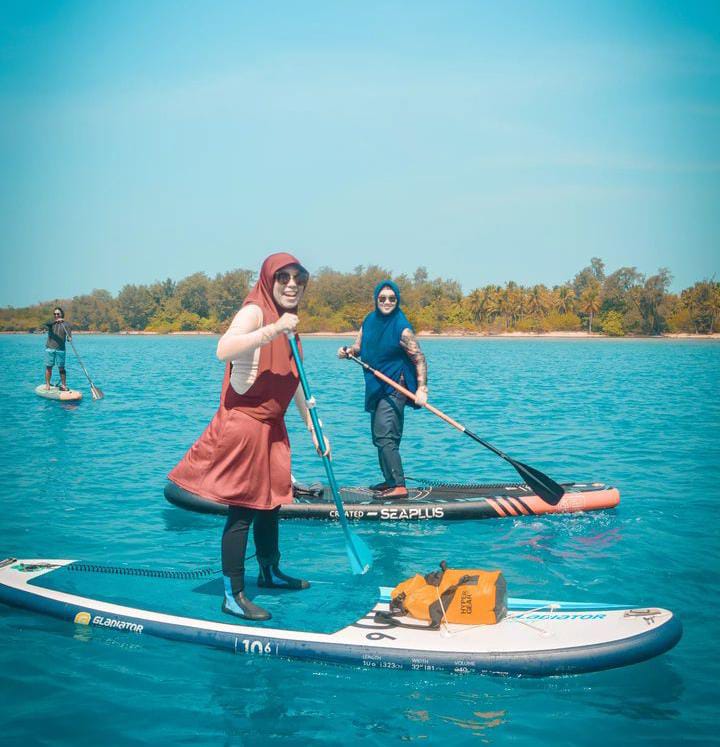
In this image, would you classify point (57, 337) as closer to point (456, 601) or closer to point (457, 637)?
point (456, 601)

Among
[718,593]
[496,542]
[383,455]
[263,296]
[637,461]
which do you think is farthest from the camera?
[637,461]

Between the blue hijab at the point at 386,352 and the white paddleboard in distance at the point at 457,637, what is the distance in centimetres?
359

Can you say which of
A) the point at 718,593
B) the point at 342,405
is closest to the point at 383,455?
the point at 718,593

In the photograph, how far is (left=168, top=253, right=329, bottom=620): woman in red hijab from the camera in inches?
192

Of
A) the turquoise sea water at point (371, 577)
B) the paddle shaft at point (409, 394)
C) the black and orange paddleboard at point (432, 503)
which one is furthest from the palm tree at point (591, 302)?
the paddle shaft at point (409, 394)

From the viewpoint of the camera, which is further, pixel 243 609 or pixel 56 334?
pixel 56 334

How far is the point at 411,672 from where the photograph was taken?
466 centimetres

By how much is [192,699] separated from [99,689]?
0.59m

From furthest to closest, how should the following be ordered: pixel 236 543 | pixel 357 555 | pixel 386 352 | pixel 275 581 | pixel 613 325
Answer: pixel 613 325 → pixel 386 352 → pixel 357 555 → pixel 275 581 → pixel 236 543

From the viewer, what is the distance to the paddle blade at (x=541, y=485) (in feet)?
25.7

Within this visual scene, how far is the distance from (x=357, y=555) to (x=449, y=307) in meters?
131

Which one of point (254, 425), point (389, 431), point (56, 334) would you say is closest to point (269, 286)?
point (254, 425)

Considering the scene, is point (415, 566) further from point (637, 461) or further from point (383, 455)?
point (637, 461)

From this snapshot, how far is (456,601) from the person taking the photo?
500 cm
